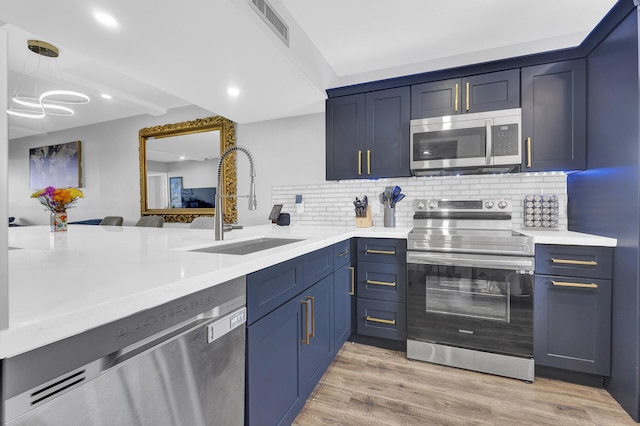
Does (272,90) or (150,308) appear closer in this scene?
(150,308)

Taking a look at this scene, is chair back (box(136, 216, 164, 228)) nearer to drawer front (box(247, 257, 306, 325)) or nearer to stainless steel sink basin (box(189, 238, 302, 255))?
stainless steel sink basin (box(189, 238, 302, 255))

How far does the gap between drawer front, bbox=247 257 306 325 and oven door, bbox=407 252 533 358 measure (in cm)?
109

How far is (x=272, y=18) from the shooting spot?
186cm

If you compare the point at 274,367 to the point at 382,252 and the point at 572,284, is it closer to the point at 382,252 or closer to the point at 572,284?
the point at 382,252

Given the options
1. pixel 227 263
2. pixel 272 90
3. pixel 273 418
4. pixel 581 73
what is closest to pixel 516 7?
pixel 581 73

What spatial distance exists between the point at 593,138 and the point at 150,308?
2.81 meters

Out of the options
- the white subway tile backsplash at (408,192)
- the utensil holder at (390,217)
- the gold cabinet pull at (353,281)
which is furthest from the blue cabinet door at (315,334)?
the white subway tile backsplash at (408,192)

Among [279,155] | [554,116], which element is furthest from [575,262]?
[279,155]

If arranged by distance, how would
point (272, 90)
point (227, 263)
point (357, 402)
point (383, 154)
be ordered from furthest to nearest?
point (383, 154) < point (272, 90) < point (357, 402) < point (227, 263)

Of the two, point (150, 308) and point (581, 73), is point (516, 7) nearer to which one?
point (581, 73)

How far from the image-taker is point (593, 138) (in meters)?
2.11

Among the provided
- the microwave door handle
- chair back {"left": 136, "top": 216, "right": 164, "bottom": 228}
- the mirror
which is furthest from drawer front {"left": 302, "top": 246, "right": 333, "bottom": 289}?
chair back {"left": 136, "top": 216, "right": 164, "bottom": 228}

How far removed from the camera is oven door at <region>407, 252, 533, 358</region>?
1.98 metres

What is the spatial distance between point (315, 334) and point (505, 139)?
2023 millimetres
